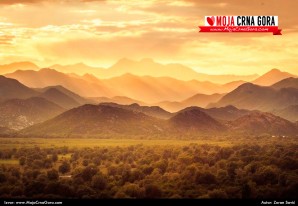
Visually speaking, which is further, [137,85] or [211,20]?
[137,85]

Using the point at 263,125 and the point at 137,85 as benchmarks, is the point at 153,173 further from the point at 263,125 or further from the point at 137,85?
the point at 263,125

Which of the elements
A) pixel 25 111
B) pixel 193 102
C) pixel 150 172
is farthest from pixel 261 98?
pixel 25 111

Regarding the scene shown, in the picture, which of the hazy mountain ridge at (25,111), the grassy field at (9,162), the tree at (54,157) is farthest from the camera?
the hazy mountain ridge at (25,111)

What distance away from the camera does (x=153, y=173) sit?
33.5 metres

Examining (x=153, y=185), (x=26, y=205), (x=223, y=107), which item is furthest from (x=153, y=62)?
(x=223, y=107)

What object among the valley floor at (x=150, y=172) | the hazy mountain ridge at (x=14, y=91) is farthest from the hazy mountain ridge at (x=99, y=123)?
the valley floor at (x=150, y=172)

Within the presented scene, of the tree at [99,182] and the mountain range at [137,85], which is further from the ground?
the mountain range at [137,85]

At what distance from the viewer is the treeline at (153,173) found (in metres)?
28.0

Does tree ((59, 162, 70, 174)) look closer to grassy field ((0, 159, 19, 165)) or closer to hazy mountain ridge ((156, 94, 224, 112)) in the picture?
grassy field ((0, 159, 19, 165))

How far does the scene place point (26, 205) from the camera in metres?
21.3

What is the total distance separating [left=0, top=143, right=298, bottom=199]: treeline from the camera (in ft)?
91.9

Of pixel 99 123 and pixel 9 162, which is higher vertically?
pixel 99 123

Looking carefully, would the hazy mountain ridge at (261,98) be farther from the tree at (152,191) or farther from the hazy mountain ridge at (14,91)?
the tree at (152,191)

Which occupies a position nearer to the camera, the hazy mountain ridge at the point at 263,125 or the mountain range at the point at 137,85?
the mountain range at the point at 137,85
